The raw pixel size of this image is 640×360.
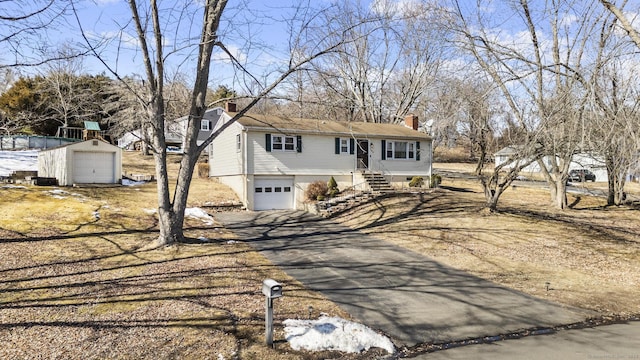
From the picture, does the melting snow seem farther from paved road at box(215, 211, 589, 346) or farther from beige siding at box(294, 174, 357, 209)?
beige siding at box(294, 174, 357, 209)

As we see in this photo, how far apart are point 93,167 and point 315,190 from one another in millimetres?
12162

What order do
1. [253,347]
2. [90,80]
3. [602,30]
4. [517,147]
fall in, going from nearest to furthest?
1. [253,347]
2. [602,30]
3. [517,147]
4. [90,80]

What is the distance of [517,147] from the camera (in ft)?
48.6

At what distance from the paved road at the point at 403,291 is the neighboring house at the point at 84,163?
11.6 meters

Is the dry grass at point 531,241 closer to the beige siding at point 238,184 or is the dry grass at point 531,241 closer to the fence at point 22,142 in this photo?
the beige siding at point 238,184

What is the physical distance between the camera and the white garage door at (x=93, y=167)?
20297 millimetres

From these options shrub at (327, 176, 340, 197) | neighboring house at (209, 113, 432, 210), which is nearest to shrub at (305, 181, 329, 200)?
shrub at (327, 176, 340, 197)

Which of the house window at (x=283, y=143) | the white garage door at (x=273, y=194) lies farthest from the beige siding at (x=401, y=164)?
the white garage door at (x=273, y=194)

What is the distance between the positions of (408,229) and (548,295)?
680 centimetres

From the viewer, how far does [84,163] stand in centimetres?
2053

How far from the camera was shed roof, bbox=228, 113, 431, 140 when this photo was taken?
68.0 feet

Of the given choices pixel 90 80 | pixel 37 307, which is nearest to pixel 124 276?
pixel 37 307

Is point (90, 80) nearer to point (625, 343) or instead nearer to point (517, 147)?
point (517, 147)

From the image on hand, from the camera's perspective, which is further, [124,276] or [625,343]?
[124,276]
